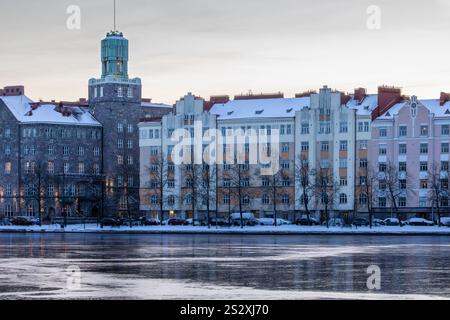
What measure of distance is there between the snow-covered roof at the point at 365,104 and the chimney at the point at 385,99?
0.69 m

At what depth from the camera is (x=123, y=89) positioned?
164875mm

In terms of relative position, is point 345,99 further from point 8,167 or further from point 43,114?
point 8,167

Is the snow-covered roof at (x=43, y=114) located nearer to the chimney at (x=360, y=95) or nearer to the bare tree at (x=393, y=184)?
the chimney at (x=360, y=95)

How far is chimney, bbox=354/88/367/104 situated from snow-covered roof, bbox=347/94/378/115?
1.29 ft

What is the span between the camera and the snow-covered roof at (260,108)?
146000mm

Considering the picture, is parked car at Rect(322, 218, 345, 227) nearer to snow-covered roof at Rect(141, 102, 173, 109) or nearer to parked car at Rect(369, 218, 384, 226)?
parked car at Rect(369, 218, 384, 226)

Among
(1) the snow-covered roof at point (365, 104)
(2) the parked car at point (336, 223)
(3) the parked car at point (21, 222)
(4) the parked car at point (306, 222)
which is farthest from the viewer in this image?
(1) the snow-covered roof at point (365, 104)

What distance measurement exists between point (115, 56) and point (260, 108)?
1022 inches

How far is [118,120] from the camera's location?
540ft

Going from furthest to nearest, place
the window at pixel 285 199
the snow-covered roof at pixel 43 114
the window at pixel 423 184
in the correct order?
the snow-covered roof at pixel 43 114 < the window at pixel 285 199 < the window at pixel 423 184

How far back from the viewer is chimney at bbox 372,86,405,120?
141125mm

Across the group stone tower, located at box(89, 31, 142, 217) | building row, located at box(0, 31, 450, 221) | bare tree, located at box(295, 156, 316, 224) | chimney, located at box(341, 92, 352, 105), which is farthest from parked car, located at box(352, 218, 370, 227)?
stone tower, located at box(89, 31, 142, 217)

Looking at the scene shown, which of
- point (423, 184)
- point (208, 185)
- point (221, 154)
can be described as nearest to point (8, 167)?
point (221, 154)

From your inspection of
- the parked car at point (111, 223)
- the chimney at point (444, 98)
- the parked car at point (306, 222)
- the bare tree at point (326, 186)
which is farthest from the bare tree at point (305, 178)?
the parked car at point (111, 223)
